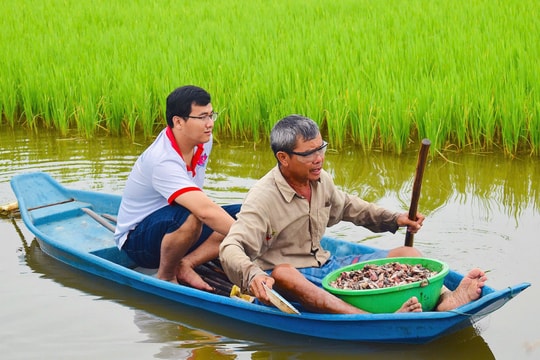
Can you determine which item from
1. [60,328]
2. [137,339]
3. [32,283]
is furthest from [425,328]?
[32,283]

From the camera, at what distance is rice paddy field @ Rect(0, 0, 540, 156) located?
676cm

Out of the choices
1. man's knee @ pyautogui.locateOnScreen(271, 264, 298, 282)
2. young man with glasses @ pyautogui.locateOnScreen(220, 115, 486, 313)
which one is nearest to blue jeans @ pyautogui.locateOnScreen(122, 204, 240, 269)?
young man with glasses @ pyautogui.locateOnScreen(220, 115, 486, 313)

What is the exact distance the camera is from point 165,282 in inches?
167

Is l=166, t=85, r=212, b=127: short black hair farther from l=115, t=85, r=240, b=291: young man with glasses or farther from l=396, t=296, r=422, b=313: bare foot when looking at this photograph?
l=396, t=296, r=422, b=313: bare foot

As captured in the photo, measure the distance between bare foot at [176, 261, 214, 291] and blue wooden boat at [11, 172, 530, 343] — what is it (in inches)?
5.6

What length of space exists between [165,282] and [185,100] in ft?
2.91

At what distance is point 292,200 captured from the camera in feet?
13.1

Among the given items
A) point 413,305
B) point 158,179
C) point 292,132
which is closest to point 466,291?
point 413,305

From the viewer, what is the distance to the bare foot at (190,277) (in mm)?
4422

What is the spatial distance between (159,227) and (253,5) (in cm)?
750

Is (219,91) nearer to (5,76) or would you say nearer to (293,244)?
(5,76)

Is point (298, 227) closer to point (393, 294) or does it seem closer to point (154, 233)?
point (393, 294)

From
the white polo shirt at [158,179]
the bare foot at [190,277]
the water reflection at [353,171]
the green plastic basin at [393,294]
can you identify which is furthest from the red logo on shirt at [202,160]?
the water reflection at [353,171]

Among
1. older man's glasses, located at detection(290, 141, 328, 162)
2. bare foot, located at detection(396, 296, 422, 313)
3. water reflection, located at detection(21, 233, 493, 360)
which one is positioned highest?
older man's glasses, located at detection(290, 141, 328, 162)
